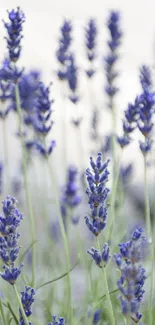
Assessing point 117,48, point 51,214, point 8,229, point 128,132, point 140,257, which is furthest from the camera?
point 51,214

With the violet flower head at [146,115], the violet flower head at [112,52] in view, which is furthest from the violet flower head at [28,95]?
the violet flower head at [146,115]

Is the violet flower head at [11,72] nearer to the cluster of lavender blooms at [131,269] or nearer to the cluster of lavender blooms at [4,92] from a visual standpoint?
the cluster of lavender blooms at [4,92]

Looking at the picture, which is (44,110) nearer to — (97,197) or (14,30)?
(14,30)

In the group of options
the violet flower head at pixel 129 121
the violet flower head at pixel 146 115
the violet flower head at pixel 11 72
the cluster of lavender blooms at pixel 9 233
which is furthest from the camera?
the violet flower head at pixel 11 72

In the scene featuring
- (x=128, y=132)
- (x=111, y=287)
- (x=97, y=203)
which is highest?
(x=128, y=132)

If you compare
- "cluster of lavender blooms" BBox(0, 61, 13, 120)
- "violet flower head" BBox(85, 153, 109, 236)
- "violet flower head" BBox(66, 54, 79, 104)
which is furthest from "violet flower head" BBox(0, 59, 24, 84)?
"violet flower head" BBox(85, 153, 109, 236)

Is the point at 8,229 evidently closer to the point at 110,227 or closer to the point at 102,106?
the point at 110,227

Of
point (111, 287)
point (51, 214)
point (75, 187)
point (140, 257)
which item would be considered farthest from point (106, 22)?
point (51, 214)
